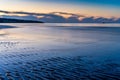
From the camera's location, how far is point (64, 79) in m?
16.7

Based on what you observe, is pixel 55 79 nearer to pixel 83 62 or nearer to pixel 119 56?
pixel 83 62

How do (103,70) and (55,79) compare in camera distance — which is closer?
(55,79)

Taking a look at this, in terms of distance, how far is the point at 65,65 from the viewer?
70.4 ft

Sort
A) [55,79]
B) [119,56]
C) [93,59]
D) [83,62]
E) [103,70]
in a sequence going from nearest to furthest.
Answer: [55,79]
[103,70]
[83,62]
[93,59]
[119,56]

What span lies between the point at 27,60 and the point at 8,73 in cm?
574

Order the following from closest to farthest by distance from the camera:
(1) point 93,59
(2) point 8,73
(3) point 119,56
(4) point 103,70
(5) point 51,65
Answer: (2) point 8,73 < (4) point 103,70 < (5) point 51,65 < (1) point 93,59 < (3) point 119,56

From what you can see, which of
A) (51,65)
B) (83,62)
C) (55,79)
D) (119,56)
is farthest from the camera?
(119,56)

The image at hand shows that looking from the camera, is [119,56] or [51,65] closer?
[51,65]

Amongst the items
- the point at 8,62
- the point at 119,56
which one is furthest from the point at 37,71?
the point at 119,56

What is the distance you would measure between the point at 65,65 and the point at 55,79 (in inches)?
193

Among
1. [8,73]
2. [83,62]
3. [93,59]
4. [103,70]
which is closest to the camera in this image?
[8,73]

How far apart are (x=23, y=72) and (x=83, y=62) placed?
20.8 ft

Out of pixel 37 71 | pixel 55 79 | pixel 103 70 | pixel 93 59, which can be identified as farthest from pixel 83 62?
pixel 55 79

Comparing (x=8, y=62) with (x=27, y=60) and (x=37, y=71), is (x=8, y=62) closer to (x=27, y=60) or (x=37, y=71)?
(x=27, y=60)
